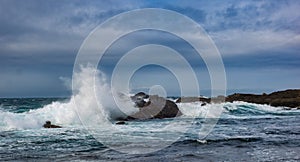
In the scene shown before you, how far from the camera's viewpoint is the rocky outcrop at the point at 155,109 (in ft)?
93.0

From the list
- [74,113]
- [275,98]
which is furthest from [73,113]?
[275,98]

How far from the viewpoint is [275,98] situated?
49.8 metres

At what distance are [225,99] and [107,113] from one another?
90.5 ft

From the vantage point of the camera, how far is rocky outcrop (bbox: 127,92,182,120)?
28.3 metres

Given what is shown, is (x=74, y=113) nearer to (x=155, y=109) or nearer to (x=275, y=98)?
(x=155, y=109)

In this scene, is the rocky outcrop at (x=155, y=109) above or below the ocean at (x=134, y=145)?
above

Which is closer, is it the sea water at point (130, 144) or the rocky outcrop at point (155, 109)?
the sea water at point (130, 144)

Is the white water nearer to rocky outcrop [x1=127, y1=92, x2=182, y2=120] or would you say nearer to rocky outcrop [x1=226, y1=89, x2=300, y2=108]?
rocky outcrop [x1=127, y1=92, x2=182, y2=120]

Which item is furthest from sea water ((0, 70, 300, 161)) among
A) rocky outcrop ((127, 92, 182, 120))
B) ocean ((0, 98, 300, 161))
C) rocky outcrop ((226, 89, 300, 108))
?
rocky outcrop ((226, 89, 300, 108))

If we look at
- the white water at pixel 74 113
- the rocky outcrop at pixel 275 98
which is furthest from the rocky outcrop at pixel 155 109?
the rocky outcrop at pixel 275 98

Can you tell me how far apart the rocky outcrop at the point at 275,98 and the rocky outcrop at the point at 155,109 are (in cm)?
1957

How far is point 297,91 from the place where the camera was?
5138cm

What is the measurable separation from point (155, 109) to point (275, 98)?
2537 centimetres

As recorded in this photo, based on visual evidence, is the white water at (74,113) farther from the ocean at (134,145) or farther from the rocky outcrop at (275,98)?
the rocky outcrop at (275,98)
